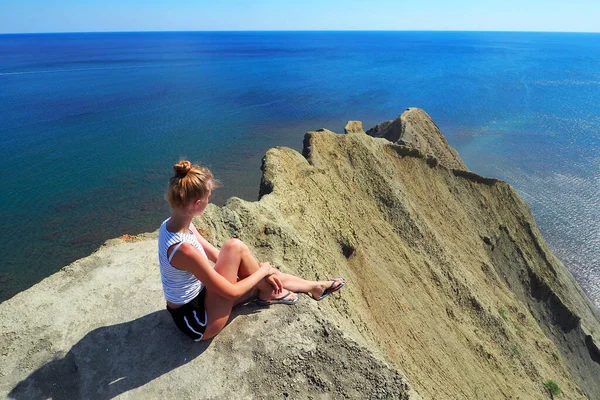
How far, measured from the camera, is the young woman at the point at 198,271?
5.28 metres

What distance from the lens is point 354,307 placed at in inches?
456

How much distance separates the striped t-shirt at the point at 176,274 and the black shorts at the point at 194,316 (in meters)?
0.10

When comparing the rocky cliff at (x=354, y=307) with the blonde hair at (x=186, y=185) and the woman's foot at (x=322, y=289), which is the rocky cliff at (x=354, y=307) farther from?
the blonde hair at (x=186, y=185)

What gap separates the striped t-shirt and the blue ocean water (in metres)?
24.4

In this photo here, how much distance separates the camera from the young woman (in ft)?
17.3

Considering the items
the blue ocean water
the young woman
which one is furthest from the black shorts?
the blue ocean water

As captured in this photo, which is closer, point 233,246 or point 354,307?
point 233,246

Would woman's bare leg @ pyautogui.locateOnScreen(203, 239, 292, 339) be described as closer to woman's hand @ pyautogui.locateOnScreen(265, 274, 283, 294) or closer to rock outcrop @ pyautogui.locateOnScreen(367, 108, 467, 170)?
woman's hand @ pyautogui.locateOnScreen(265, 274, 283, 294)

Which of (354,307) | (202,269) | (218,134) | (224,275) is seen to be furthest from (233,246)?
(218,134)

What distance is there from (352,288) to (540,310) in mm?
16312

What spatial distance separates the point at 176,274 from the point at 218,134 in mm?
46870

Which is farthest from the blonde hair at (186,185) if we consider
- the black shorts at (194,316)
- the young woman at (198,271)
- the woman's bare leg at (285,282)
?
the black shorts at (194,316)

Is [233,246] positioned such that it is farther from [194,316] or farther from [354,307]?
[354,307]

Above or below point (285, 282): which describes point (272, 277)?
above
